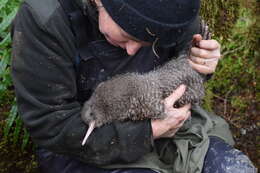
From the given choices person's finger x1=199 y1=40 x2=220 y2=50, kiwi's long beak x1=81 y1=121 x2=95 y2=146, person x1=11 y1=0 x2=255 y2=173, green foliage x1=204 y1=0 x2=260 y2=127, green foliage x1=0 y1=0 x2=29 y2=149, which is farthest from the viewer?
green foliage x1=204 y1=0 x2=260 y2=127

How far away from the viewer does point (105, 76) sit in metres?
2.66

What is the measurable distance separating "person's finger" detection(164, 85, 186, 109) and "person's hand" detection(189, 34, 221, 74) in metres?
0.19

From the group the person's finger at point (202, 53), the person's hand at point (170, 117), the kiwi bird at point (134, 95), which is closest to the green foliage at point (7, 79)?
the kiwi bird at point (134, 95)

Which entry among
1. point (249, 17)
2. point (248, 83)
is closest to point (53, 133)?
point (248, 83)

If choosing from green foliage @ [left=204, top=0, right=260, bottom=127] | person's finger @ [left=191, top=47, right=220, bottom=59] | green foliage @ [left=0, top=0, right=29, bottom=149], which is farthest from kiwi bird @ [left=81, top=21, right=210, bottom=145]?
green foliage @ [left=204, top=0, right=260, bottom=127]

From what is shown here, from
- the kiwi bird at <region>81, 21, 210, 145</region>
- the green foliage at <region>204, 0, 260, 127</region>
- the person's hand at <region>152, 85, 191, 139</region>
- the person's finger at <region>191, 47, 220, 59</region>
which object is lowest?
the green foliage at <region>204, 0, 260, 127</region>

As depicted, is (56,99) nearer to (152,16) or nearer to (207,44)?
(152,16)

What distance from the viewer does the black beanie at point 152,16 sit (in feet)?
6.73

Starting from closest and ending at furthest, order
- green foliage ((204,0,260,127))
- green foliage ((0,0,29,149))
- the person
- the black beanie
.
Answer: the black beanie → the person → green foliage ((0,0,29,149)) → green foliage ((204,0,260,127))

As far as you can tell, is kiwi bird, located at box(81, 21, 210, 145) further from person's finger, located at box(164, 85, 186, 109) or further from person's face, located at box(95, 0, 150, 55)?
person's face, located at box(95, 0, 150, 55)

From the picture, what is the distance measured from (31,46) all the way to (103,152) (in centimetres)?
76

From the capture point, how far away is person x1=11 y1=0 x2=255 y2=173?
7.18ft

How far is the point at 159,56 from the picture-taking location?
9.04 feet

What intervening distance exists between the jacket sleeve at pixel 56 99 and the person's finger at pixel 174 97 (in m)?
0.16
